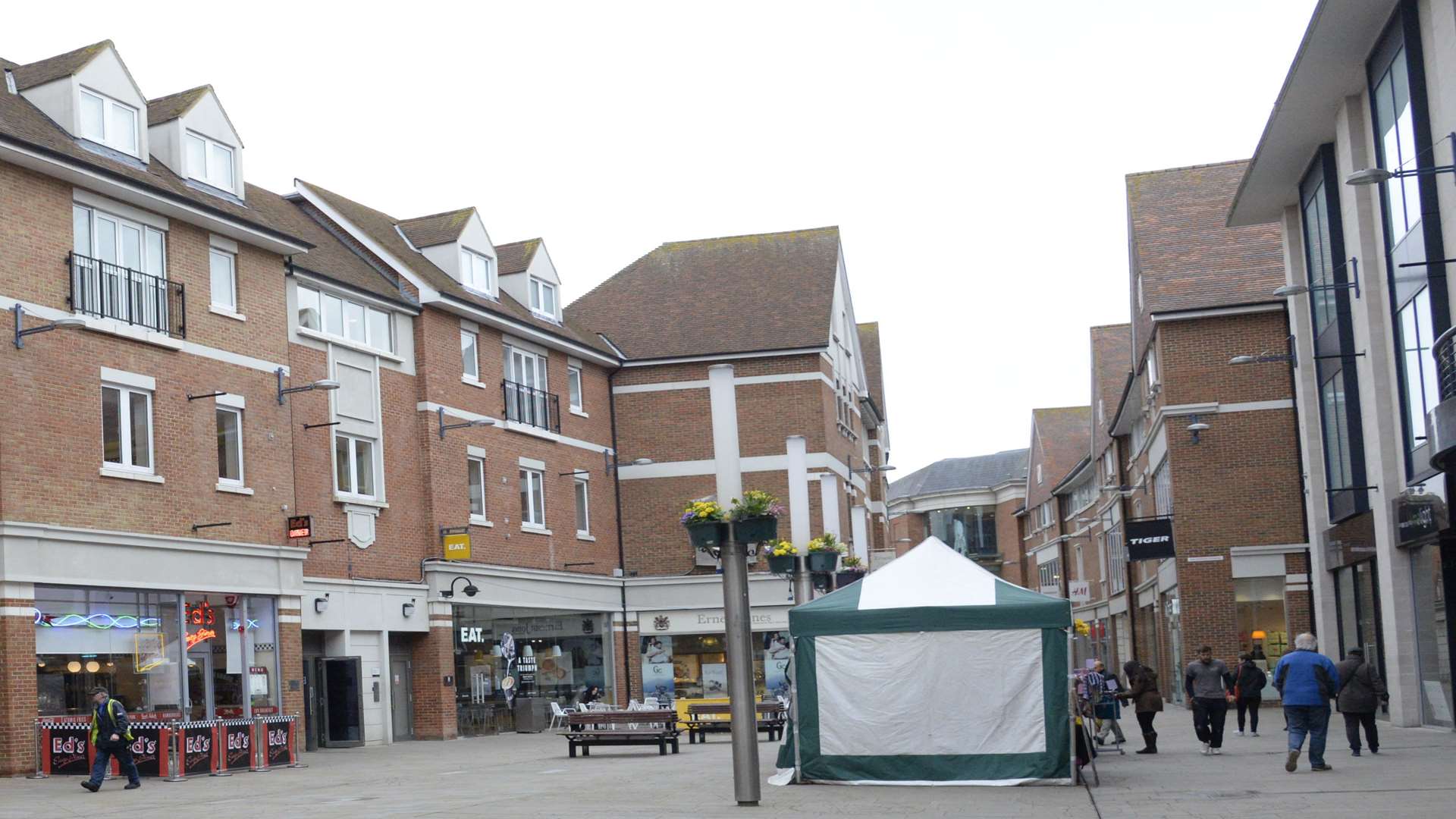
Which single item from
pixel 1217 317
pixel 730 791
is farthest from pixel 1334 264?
pixel 730 791

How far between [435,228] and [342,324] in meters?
6.77

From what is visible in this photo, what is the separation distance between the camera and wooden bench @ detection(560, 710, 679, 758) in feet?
82.0

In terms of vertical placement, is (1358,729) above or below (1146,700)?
below

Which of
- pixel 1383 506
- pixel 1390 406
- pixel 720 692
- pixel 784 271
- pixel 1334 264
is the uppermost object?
pixel 784 271

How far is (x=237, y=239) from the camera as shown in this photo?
26875 mm

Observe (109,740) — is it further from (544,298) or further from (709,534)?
(544,298)

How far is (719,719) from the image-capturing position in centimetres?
3050

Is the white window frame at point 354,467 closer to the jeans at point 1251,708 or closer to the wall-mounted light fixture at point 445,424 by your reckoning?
the wall-mounted light fixture at point 445,424

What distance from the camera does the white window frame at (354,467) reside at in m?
30.7

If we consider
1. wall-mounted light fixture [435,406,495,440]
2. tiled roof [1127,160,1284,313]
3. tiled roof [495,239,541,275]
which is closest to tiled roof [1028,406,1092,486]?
tiled roof [1127,160,1284,313]

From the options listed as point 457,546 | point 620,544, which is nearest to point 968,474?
point 620,544

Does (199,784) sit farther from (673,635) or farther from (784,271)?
(784,271)

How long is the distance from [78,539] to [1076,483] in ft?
170

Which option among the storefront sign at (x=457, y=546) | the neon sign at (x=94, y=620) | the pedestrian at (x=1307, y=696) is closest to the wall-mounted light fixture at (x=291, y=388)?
the neon sign at (x=94, y=620)
